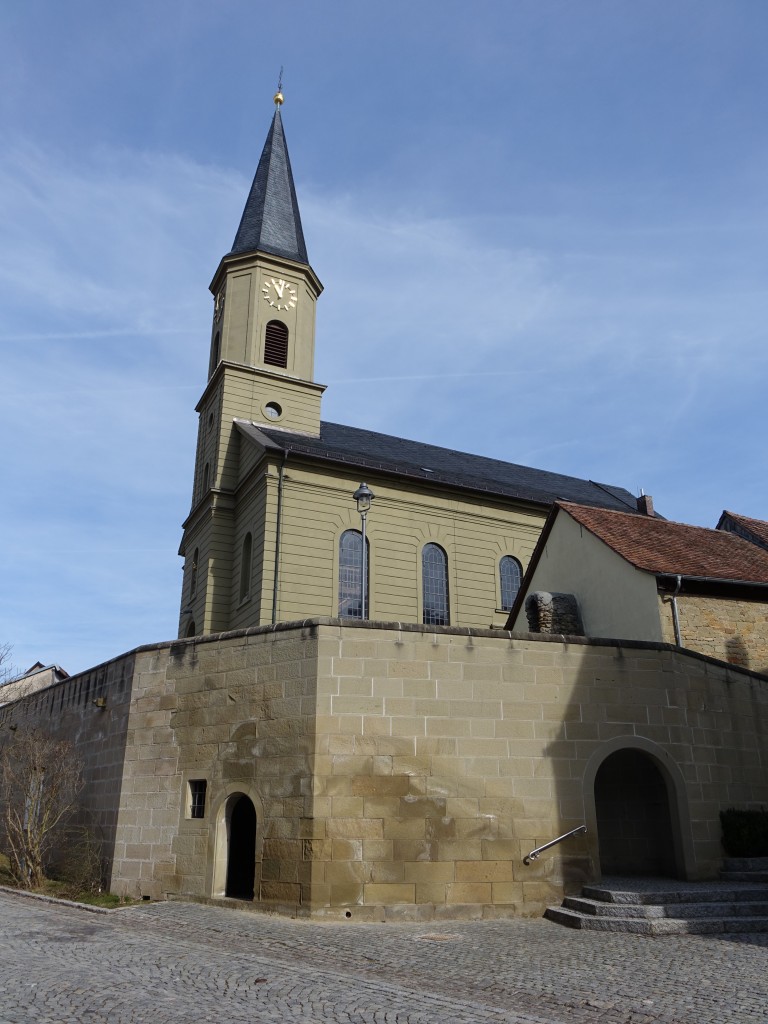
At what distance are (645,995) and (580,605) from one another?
39.6ft

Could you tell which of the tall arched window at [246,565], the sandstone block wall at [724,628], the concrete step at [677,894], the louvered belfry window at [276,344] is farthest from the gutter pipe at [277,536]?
the concrete step at [677,894]

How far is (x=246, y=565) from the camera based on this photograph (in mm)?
25969

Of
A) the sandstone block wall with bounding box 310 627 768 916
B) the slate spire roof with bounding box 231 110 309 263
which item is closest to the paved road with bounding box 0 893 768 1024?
the sandstone block wall with bounding box 310 627 768 916

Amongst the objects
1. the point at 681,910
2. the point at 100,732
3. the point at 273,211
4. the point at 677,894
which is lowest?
the point at 681,910

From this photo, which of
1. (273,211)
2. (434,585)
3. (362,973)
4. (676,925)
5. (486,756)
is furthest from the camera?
(273,211)

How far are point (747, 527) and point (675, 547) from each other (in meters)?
4.22

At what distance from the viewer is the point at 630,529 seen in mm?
18719

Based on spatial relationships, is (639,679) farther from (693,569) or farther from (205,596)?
(205,596)

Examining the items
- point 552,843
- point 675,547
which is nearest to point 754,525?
point 675,547

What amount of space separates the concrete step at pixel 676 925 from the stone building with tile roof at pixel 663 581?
622 cm

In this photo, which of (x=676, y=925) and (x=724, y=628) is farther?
(x=724, y=628)

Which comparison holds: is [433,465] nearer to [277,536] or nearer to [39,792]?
[277,536]

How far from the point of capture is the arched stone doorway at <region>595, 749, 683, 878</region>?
13.3 meters

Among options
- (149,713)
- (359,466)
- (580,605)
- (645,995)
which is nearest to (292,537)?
(359,466)
